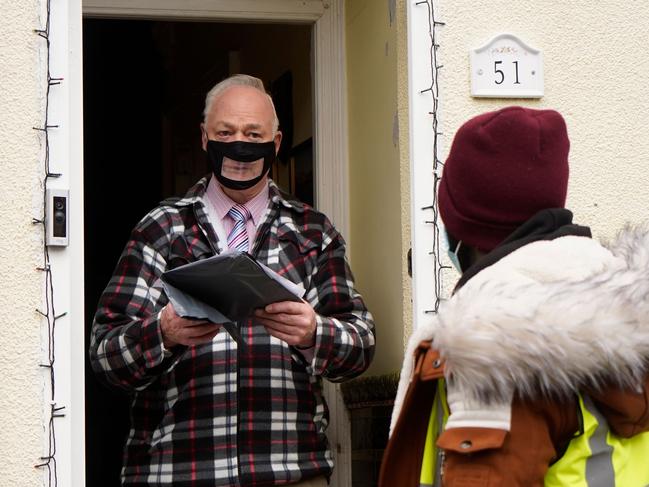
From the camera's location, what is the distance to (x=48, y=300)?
319 centimetres

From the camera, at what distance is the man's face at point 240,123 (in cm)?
362

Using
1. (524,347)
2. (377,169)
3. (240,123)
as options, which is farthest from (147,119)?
(524,347)

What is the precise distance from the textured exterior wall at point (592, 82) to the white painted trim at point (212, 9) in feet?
2.92

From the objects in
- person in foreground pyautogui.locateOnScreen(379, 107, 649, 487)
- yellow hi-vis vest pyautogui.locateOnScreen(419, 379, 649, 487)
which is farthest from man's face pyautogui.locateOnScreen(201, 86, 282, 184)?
yellow hi-vis vest pyautogui.locateOnScreen(419, 379, 649, 487)

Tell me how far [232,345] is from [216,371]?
0.09 meters

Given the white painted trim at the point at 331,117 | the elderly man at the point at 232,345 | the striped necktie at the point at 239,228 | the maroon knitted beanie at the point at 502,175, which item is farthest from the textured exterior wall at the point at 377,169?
the maroon knitted beanie at the point at 502,175

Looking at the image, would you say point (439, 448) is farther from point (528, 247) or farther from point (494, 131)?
point (494, 131)

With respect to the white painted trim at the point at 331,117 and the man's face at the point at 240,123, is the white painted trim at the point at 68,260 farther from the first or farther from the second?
the white painted trim at the point at 331,117

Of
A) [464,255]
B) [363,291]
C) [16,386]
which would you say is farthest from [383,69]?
[464,255]

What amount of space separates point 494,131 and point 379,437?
2166 mm

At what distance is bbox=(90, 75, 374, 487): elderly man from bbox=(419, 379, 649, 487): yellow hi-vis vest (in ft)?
3.69

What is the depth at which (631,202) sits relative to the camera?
144 inches

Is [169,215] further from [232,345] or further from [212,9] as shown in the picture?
[212,9]

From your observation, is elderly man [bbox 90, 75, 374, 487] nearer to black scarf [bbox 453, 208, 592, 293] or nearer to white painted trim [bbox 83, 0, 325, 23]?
white painted trim [bbox 83, 0, 325, 23]
